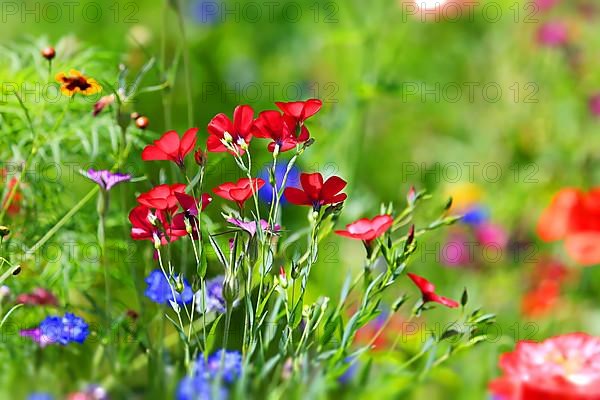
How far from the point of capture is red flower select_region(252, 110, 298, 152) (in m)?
0.84

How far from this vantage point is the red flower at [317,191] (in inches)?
32.8

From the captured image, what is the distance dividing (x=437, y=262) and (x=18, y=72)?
3.18 ft

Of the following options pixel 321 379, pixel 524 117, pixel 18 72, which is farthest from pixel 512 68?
pixel 321 379

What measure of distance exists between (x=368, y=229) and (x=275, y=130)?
0.42 feet

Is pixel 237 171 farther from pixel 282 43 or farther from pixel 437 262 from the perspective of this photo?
pixel 282 43

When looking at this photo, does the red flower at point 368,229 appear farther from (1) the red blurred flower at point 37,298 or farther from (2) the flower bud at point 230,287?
(1) the red blurred flower at point 37,298

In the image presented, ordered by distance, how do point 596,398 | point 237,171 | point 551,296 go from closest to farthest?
point 596,398
point 237,171
point 551,296

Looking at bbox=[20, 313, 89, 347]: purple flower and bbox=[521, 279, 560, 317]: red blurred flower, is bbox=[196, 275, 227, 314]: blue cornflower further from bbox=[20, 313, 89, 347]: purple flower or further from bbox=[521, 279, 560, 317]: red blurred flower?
bbox=[521, 279, 560, 317]: red blurred flower

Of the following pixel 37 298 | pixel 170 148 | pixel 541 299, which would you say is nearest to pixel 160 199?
pixel 170 148

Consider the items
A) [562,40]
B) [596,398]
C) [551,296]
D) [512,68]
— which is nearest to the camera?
[596,398]

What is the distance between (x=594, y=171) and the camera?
77.5 inches

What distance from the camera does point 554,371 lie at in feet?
2.69

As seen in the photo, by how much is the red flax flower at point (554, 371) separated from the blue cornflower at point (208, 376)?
10.3 inches

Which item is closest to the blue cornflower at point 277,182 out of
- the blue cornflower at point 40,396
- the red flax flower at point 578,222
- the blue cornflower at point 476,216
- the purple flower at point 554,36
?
the blue cornflower at point 476,216
